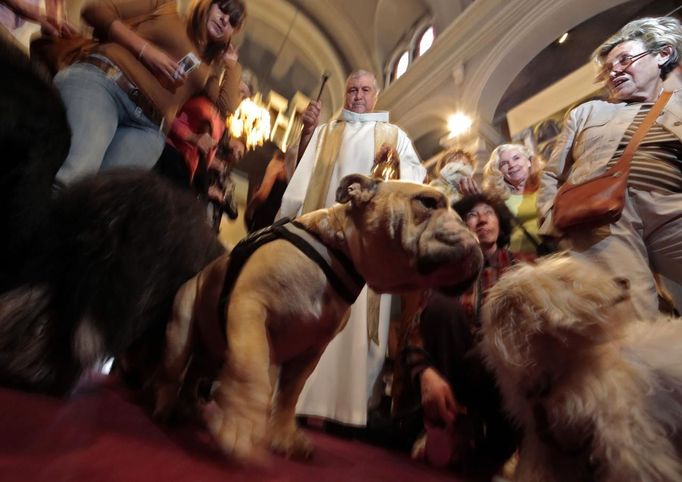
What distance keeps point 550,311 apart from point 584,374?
15cm

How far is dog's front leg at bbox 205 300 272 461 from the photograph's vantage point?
0.72m

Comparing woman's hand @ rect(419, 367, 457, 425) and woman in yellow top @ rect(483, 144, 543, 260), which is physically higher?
woman in yellow top @ rect(483, 144, 543, 260)

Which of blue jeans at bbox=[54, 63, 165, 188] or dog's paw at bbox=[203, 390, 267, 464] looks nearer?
dog's paw at bbox=[203, 390, 267, 464]

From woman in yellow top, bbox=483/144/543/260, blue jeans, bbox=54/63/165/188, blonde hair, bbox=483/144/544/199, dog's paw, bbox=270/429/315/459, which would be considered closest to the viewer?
dog's paw, bbox=270/429/315/459

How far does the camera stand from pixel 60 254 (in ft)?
3.01

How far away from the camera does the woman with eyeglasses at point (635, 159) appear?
4.42 feet

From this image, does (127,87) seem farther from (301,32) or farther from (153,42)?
(301,32)

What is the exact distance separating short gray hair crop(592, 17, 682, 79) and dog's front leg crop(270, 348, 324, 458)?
1.77m

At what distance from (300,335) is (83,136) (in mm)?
974

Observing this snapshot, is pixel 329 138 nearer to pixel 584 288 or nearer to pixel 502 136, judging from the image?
pixel 584 288

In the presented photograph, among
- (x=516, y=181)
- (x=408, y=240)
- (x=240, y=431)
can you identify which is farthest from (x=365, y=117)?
(x=240, y=431)

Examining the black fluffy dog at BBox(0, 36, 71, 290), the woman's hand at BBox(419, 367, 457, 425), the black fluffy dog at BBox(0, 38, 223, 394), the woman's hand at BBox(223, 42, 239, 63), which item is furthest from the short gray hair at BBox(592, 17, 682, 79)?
the black fluffy dog at BBox(0, 36, 71, 290)

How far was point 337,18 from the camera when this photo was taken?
3.56m

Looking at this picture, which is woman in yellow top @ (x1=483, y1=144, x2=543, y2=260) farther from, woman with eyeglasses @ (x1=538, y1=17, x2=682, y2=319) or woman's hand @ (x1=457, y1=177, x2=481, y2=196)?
woman with eyeglasses @ (x1=538, y1=17, x2=682, y2=319)
